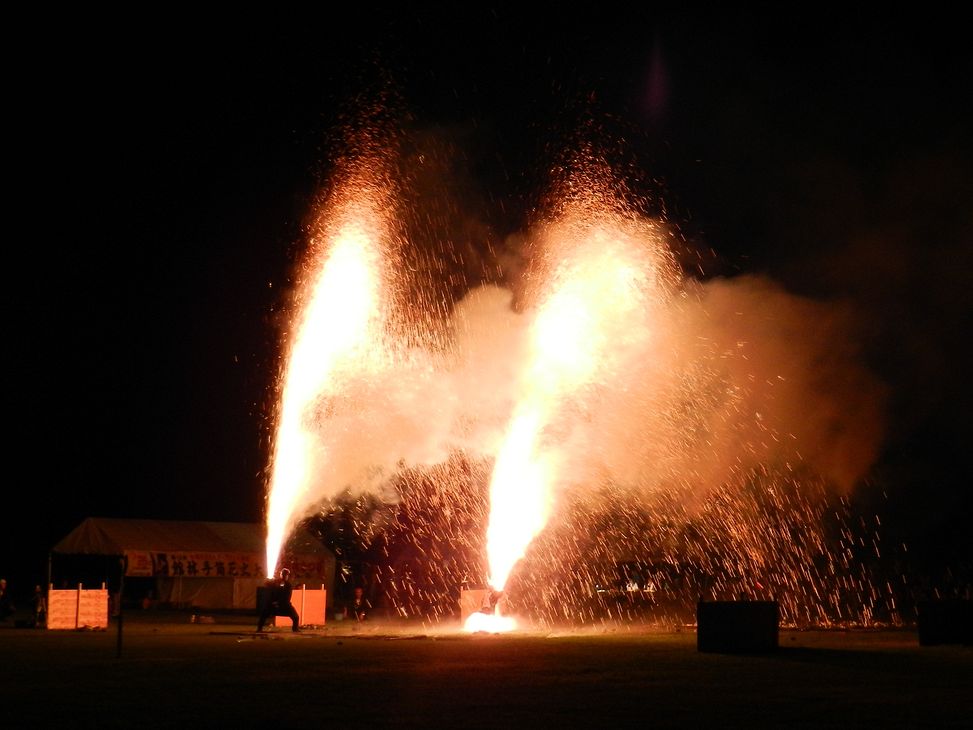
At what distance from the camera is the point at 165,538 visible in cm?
3897

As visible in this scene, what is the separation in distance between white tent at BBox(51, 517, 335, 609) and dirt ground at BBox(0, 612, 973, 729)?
13125mm

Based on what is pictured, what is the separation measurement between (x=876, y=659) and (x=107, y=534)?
83.7 ft

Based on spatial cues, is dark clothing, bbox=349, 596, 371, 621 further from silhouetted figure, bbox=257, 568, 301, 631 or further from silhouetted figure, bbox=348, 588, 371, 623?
silhouetted figure, bbox=257, 568, 301, 631

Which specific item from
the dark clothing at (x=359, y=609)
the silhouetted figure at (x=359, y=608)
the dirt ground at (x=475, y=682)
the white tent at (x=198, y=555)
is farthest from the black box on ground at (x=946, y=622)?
the white tent at (x=198, y=555)

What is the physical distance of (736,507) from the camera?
43.7 m

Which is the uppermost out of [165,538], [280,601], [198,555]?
[165,538]

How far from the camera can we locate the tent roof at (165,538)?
36656 mm

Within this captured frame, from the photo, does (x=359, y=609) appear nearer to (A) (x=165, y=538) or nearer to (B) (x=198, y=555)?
(B) (x=198, y=555)

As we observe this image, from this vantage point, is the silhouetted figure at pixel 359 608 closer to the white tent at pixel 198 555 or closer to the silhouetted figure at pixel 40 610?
the white tent at pixel 198 555

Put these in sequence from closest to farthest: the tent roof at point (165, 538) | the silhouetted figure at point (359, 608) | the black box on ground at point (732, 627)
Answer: the black box on ground at point (732, 627) < the silhouetted figure at point (359, 608) < the tent roof at point (165, 538)

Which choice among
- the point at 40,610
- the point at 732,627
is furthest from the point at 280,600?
the point at 732,627

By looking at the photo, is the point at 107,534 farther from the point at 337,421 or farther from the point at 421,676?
the point at 421,676

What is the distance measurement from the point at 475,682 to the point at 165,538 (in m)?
26.4

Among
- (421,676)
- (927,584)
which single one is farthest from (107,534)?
(927,584)
